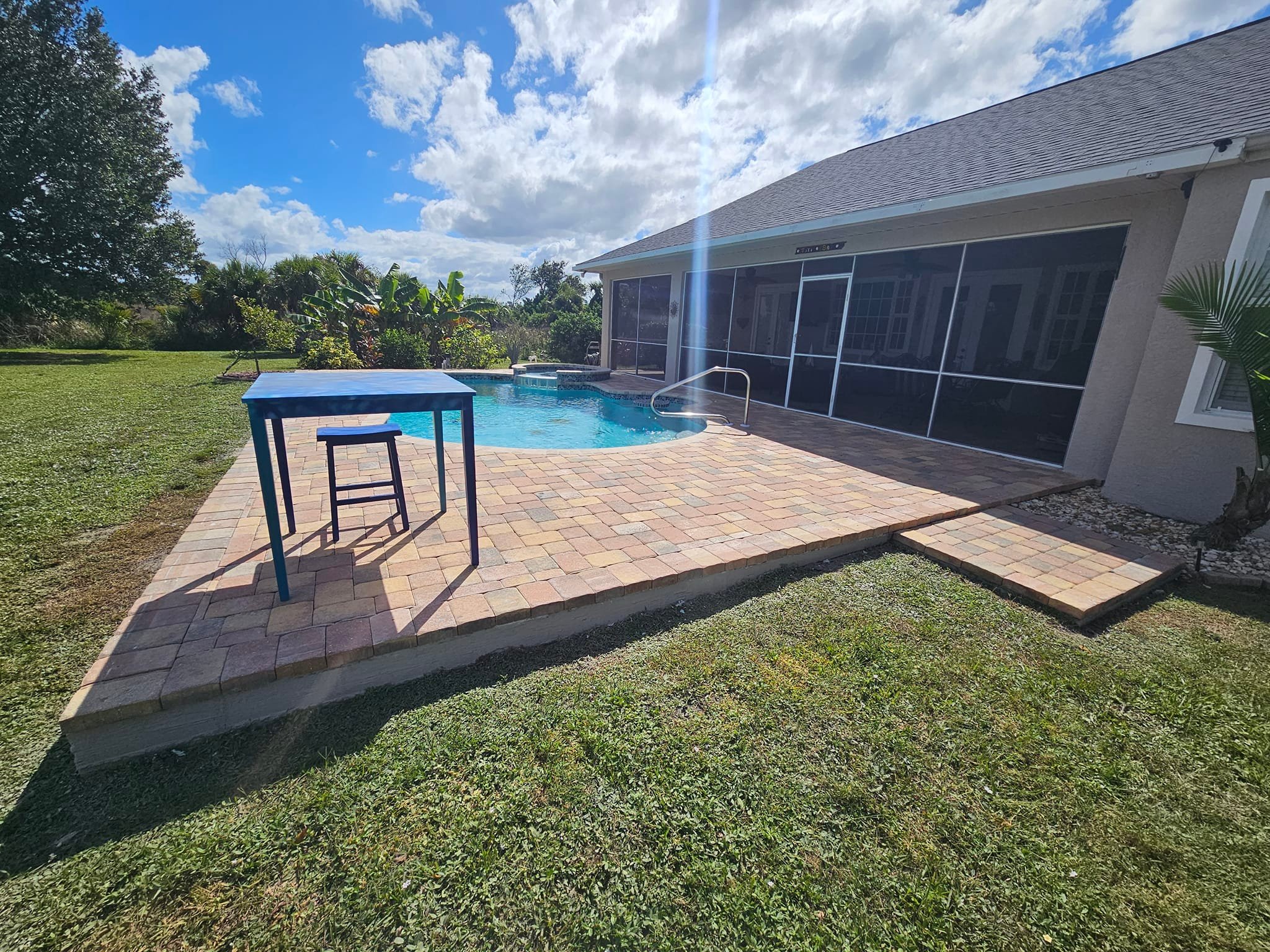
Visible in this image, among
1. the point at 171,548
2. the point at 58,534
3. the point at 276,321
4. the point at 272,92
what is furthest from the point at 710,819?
the point at 272,92

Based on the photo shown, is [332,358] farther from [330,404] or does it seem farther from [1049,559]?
[1049,559]

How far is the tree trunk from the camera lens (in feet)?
12.6

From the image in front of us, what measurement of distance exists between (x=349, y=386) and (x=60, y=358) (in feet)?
68.7

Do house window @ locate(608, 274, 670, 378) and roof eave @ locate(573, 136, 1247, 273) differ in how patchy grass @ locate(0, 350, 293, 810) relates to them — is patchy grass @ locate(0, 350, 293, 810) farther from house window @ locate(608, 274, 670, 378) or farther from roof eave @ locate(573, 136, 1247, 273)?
house window @ locate(608, 274, 670, 378)

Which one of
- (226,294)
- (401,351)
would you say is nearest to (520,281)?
(226,294)

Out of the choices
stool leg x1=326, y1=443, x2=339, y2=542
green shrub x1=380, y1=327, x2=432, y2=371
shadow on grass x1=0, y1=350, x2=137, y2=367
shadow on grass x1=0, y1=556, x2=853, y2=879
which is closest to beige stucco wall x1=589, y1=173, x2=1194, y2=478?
shadow on grass x1=0, y1=556, x2=853, y2=879

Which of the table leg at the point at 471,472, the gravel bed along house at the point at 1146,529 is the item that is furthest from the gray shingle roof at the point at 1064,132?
the table leg at the point at 471,472

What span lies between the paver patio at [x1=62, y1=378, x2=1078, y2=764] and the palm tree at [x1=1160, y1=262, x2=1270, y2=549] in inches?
56.9

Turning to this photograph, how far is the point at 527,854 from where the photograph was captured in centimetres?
171

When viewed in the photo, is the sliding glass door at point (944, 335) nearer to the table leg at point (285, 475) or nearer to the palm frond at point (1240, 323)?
the palm frond at point (1240, 323)

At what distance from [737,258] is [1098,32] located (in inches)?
258

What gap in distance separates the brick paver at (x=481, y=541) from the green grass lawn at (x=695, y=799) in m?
0.29

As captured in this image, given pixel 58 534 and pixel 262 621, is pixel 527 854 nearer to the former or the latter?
pixel 262 621

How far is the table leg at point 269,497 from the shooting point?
96.0 inches
